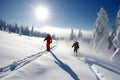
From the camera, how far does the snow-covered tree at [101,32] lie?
159ft

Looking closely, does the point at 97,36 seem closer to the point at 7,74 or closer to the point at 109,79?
the point at 109,79

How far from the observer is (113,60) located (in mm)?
35062

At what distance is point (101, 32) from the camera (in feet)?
164

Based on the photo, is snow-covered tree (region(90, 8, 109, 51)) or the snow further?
snow-covered tree (region(90, 8, 109, 51))

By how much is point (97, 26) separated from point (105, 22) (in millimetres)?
3371

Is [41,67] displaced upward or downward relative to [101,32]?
downward

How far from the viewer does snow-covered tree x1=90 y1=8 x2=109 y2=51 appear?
159 feet

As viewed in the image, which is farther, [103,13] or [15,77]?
[103,13]

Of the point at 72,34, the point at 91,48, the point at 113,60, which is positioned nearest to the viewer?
the point at 113,60

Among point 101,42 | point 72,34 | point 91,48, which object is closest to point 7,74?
point 101,42

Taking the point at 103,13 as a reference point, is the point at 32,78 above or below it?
below

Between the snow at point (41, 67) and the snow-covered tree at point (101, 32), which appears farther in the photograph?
the snow-covered tree at point (101, 32)

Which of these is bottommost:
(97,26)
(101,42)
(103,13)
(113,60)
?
(113,60)

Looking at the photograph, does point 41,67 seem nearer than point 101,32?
Yes
